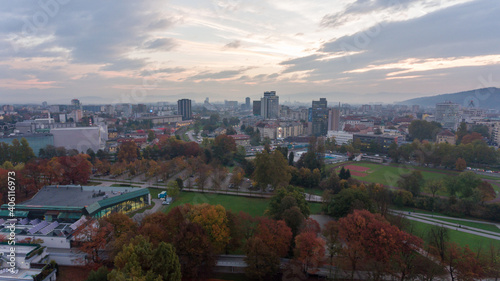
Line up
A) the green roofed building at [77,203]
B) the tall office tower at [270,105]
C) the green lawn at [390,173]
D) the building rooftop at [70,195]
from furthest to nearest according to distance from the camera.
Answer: the tall office tower at [270,105]
the green lawn at [390,173]
the building rooftop at [70,195]
the green roofed building at [77,203]

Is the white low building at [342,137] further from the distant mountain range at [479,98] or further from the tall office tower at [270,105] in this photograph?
the tall office tower at [270,105]

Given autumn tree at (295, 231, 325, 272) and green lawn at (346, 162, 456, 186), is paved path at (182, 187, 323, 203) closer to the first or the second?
green lawn at (346, 162, 456, 186)

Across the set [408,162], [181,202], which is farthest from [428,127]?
[181,202]

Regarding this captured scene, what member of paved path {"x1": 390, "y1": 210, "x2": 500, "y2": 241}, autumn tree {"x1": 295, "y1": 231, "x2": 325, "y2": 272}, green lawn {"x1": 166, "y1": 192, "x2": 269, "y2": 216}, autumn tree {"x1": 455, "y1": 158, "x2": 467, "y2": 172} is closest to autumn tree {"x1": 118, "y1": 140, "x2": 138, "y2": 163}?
green lawn {"x1": 166, "y1": 192, "x2": 269, "y2": 216}

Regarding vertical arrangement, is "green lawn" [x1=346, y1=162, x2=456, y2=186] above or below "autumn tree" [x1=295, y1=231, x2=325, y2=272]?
below

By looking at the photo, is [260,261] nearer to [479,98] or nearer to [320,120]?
[320,120]

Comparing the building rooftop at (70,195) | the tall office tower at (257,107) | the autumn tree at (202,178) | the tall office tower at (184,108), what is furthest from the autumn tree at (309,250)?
the tall office tower at (257,107)

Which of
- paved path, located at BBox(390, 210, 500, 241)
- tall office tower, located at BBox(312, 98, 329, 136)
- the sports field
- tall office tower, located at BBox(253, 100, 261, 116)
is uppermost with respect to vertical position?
tall office tower, located at BBox(253, 100, 261, 116)

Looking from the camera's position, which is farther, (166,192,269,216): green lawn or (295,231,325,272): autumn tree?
(166,192,269,216): green lawn

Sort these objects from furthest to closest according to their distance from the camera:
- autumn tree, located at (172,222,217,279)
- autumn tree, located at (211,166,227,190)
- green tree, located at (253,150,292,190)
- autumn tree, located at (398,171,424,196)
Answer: autumn tree, located at (211,166,227,190)
green tree, located at (253,150,292,190)
autumn tree, located at (398,171,424,196)
autumn tree, located at (172,222,217,279)
